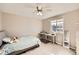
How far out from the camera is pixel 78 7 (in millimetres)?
1471

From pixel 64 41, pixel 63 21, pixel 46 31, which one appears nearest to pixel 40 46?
pixel 46 31

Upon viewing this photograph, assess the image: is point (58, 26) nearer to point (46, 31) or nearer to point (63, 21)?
point (63, 21)

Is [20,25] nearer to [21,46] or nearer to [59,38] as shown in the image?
[21,46]

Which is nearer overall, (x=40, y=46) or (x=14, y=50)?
(x=14, y=50)

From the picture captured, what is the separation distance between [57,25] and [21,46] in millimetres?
695

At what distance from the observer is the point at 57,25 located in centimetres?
157

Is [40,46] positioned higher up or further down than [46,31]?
further down

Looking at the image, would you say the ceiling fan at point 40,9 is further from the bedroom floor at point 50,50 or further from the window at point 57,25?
the bedroom floor at point 50,50

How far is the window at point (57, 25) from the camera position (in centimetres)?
153

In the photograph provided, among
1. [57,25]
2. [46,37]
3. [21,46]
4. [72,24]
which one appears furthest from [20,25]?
[72,24]

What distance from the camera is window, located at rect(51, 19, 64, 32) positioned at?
5.03 feet

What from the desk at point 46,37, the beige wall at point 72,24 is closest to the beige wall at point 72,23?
the beige wall at point 72,24

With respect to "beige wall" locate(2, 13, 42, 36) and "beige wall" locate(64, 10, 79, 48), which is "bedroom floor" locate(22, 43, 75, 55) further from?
"beige wall" locate(2, 13, 42, 36)
